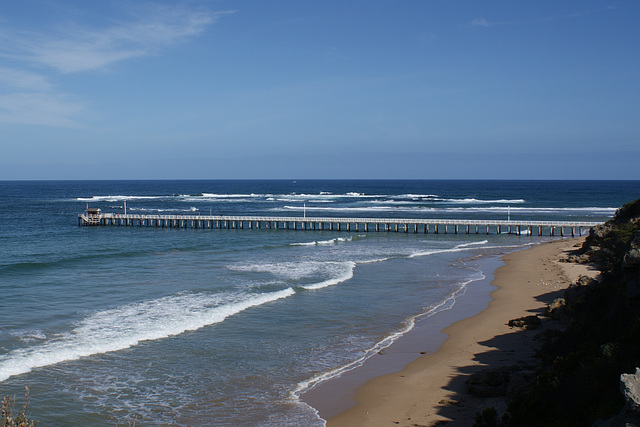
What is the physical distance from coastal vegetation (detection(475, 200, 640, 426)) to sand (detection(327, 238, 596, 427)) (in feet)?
3.94

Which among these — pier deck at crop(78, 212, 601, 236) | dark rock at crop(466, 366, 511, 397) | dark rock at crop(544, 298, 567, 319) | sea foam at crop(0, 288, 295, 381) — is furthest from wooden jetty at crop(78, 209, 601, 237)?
dark rock at crop(466, 366, 511, 397)

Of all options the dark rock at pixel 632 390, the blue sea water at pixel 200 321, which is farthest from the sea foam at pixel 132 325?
the dark rock at pixel 632 390

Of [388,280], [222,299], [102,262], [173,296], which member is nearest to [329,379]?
[222,299]

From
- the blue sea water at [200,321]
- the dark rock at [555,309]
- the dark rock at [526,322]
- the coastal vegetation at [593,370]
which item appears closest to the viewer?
the coastal vegetation at [593,370]

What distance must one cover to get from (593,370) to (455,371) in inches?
203

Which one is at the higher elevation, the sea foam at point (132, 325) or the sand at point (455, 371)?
the sea foam at point (132, 325)

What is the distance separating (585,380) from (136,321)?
1631 cm

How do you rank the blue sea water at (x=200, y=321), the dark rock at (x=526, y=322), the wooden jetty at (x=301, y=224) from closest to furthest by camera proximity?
the blue sea water at (x=200, y=321), the dark rock at (x=526, y=322), the wooden jetty at (x=301, y=224)

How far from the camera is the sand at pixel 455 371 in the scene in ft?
42.5

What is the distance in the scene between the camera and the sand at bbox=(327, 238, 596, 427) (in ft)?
42.5

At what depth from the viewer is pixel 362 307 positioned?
24.3 m

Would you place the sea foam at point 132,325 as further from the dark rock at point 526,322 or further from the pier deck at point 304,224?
the pier deck at point 304,224

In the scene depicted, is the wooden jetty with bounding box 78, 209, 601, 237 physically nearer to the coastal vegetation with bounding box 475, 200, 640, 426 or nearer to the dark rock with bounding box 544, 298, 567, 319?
the dark rock with bounding box 544, 298, 567, 319

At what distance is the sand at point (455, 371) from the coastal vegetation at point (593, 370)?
3.94 feet
